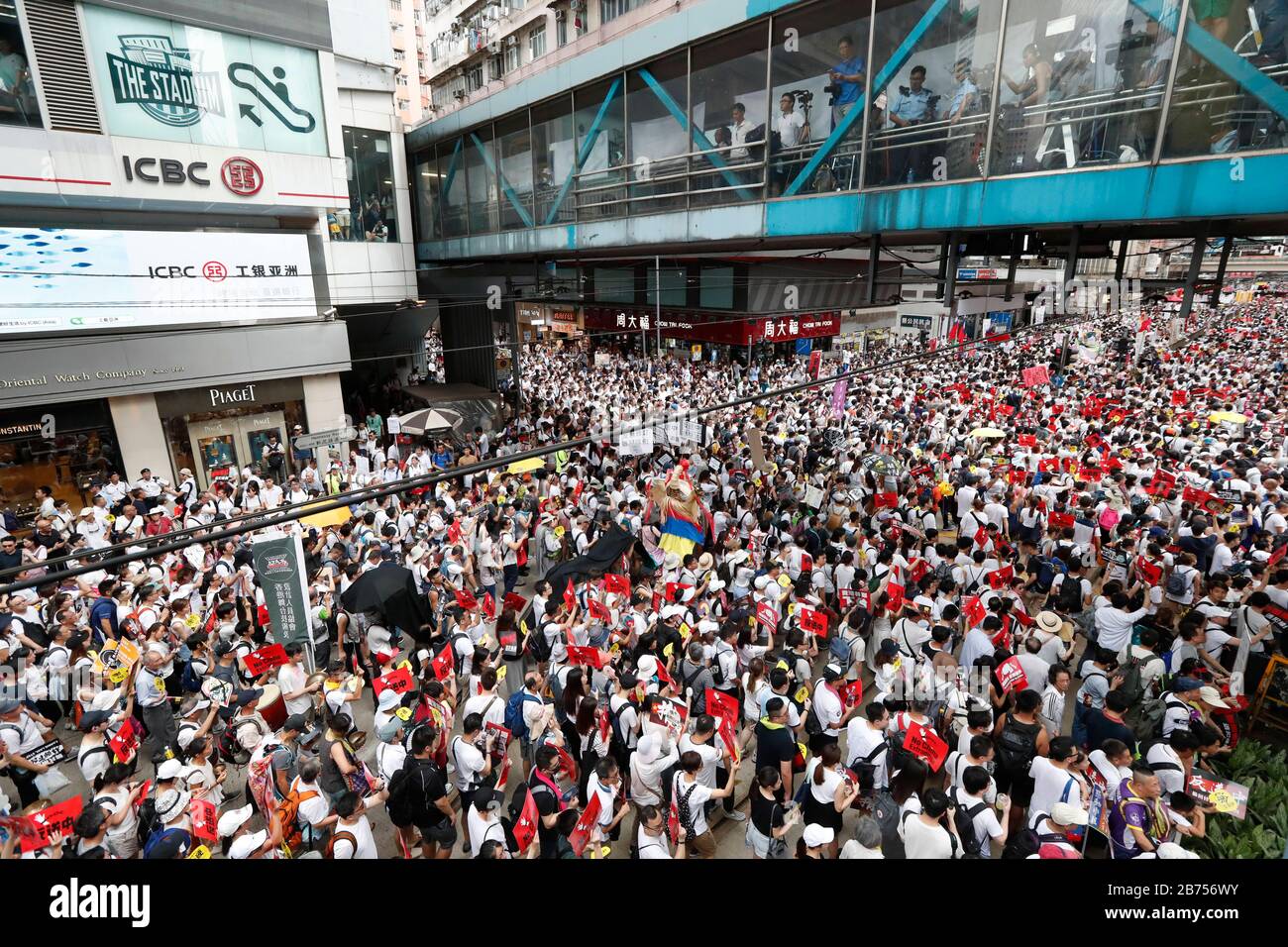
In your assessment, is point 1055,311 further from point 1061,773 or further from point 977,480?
point 1061,773

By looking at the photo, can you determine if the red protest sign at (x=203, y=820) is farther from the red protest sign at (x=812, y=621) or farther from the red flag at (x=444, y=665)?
the red protest sign at (x=812, y=621)

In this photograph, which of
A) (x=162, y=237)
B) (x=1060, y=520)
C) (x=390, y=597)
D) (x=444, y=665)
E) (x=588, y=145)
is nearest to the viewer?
(x=444, y=665)

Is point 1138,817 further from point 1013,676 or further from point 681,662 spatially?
point 681,662

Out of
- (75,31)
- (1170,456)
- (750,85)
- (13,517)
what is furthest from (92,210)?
(1170,456)

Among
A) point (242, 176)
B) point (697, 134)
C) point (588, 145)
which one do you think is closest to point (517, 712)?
point (697, 134)

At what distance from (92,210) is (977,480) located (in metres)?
20.4

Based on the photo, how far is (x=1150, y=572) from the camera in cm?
844

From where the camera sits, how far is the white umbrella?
54.9 feet

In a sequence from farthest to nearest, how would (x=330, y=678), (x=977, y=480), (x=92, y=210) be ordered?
(x=92, y=210) < (x=977, y=480) < (x=330, y=678)

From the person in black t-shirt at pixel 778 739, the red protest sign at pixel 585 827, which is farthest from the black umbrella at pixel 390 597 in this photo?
the person in black t-shirt at pixel 778 739

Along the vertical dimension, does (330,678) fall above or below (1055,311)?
below

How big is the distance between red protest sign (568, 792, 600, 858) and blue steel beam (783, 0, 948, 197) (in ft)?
29.7

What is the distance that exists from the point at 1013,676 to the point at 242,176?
1917cm
